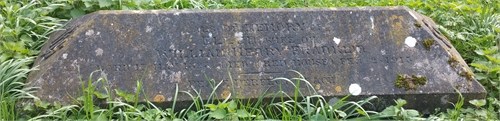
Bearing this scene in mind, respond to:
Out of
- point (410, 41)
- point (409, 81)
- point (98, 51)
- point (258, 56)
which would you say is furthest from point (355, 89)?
point (98, 51)

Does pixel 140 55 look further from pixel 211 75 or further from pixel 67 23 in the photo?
pixel 67 23

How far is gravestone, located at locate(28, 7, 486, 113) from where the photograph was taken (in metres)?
4.15

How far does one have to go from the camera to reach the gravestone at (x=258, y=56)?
4152mm

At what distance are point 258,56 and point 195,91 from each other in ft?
1.66

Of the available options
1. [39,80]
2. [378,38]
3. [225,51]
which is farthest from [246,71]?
[39,80]

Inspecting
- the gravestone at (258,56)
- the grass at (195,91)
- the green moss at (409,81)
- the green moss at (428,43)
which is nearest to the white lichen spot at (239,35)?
the gravestone at (258,56)

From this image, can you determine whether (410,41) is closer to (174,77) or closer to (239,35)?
(239,35)

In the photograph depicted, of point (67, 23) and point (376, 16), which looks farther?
point (67, 23)

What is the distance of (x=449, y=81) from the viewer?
4.32 m

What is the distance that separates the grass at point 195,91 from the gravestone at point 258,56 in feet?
0.29

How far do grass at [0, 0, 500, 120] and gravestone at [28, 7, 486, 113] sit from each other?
88 mm

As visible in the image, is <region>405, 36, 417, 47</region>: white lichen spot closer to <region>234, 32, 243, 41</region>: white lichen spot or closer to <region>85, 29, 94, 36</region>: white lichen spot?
<region>234, 32, 243, 41</region>: white lichen spot

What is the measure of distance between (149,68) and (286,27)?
39.4 inches

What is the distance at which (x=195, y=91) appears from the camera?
4145 millimetres
